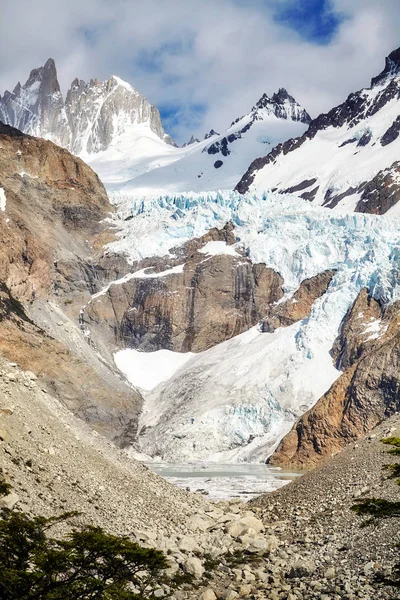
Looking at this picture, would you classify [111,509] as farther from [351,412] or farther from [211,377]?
[211,377]

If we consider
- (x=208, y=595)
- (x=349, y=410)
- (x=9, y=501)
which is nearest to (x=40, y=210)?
(x=349, y=410)

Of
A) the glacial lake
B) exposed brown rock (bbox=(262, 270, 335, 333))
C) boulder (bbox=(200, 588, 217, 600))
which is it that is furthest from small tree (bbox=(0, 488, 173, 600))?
exposed brown rock (bbox=(262, 270, 335, 333))

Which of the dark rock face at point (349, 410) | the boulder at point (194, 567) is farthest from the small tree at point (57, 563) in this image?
the dark rock face at point (349, 410)

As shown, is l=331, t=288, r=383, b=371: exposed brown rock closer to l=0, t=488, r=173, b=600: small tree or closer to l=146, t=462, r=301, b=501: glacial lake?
l=146, t=462, r=301, b=501: glacial lake

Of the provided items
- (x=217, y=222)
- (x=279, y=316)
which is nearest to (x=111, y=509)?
(x=279, y=316)

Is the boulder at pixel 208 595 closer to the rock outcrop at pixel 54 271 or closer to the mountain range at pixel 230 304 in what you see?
the mountain range at pixel 230 304

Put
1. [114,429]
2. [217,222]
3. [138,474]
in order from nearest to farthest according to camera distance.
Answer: [138,474]
[114,429]
[217,222]
